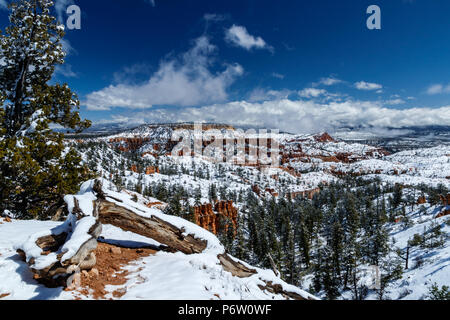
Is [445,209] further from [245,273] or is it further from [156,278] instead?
[156,278]

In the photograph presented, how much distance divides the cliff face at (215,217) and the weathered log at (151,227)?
65270 millimetres

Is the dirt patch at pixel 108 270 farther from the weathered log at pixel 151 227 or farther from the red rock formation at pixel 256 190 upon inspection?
the red rock formation at pixel 256 190

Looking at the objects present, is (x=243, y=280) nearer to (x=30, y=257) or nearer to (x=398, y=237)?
(x=30, y=257)

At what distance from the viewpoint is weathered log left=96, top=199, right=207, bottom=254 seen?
28.4ft

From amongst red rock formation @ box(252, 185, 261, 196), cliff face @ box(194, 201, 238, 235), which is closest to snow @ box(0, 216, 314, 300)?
cliff face @ box(194, 201, 238, 235)

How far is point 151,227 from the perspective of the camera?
9.12 m

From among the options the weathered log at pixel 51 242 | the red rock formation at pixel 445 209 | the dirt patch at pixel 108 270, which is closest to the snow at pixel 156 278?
the dirt patch at pixel 108 270

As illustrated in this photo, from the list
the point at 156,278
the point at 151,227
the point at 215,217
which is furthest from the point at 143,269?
the point at 215,217

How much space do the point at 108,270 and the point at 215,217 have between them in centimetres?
7936

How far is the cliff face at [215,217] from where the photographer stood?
76.1m

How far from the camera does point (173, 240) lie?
9242 mm
